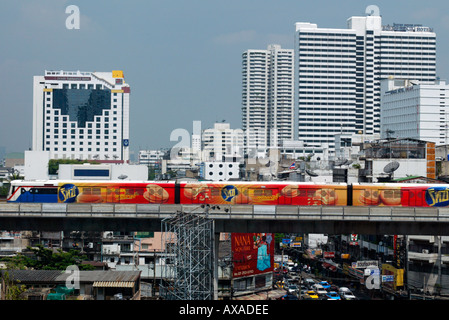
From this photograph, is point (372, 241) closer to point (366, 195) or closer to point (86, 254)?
point (366, 195)

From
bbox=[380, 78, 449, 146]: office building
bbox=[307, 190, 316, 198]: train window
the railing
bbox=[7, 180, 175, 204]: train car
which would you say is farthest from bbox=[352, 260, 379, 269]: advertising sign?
bbox=[380, 78, 449, 146]: office building

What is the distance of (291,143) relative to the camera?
145875 mm

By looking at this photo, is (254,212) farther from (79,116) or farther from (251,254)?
(79,116)

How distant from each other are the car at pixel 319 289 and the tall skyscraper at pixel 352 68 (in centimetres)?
12132

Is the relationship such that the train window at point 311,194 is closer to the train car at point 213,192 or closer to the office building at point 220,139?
the train car at point 213,192

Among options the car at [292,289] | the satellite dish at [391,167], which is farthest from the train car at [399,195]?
the satellite dish at [391,167]

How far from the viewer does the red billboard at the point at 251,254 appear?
37.5 metres

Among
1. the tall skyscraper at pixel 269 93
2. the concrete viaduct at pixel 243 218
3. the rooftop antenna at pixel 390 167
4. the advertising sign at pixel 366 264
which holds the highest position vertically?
the tall skyscraper at pixel 269 93

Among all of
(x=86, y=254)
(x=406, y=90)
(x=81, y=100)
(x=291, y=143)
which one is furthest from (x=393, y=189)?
(x=81, y=100)

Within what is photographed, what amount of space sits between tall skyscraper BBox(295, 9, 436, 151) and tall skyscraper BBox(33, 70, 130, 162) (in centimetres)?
4849

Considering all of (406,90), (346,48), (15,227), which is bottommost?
(15,227)

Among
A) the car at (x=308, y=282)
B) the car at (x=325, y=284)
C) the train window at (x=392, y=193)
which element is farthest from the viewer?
the car at (x=308, y=282)

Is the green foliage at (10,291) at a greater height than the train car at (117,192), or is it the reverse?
the train car at (117,192)
